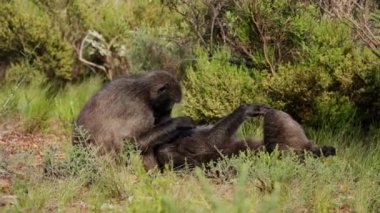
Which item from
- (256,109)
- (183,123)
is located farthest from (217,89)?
(256,109)

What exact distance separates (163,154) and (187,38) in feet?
9.89

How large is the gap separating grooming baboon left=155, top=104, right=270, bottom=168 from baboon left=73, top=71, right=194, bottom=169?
0.31ft

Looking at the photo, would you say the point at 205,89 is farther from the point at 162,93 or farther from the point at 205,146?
the point at 205,146

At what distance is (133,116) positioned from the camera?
662cm

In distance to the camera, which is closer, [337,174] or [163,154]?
[337,174]

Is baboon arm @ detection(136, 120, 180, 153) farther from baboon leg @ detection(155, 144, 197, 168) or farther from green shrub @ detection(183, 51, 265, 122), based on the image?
green shrub @ detection(183, 51, 265, 122)

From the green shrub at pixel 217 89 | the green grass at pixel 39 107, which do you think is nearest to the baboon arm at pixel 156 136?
the green shrub at pixel 217 89

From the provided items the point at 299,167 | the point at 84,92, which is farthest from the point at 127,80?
the point at 84,92

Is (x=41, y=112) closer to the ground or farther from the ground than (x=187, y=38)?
closer to the ground

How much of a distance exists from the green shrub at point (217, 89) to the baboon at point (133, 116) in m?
1.06

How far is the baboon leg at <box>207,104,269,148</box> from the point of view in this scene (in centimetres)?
648

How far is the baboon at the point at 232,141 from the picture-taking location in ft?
20.7

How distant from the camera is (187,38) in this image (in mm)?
9398

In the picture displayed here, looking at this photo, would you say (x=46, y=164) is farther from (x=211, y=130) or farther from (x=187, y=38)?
(x=187, y=38)
